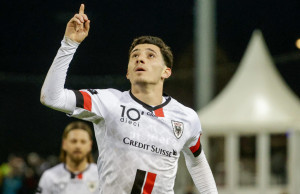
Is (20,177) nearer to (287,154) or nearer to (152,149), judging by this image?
(287,154)

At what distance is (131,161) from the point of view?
4.56 m

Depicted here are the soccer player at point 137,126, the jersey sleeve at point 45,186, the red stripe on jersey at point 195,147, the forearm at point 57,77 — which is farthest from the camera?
the jersey sleeve at point 45,186

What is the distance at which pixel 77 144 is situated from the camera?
7480mm

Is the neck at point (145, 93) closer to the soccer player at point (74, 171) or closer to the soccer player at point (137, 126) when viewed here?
the soccer player at point (137, 126)

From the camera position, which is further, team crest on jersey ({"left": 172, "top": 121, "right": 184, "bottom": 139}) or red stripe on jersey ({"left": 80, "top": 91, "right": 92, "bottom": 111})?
team crest on jersey ({"left": 172, "top": 121, "right": 184, "bottom": 139})

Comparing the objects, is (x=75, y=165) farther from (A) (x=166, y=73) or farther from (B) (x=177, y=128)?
(B) (x=177, y=128)

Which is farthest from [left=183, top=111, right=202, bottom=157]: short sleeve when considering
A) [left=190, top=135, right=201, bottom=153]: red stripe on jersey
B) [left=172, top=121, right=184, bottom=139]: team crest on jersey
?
[left=172, top=121, right=184, bottom=139]: team crest on jersey

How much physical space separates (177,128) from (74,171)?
3.03m

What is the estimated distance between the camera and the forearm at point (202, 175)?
5.17m

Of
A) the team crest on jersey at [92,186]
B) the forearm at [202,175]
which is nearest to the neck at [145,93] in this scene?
the forearm at [202,175]

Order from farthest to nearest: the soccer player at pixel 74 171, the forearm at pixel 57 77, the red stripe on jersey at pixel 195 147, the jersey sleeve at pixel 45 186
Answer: the soccer player at pixel 74 171, the jersey sleeve at pixel 45 186, the red stripe on jersey at pixel 195 147, the forearm at pixel 57 77

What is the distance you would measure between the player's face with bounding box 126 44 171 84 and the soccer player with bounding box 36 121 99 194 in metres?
2.69

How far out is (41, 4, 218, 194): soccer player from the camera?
455 centimetres

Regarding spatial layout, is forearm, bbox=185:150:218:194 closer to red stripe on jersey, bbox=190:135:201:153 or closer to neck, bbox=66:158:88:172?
red stripe on jersey, bbox=190:135:201:153
